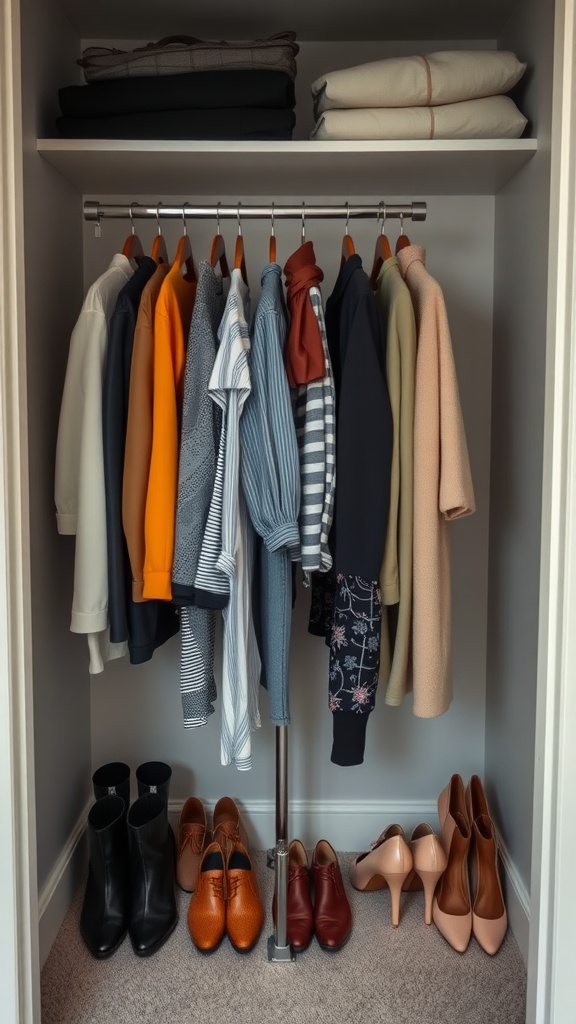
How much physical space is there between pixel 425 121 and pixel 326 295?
1.66 ft

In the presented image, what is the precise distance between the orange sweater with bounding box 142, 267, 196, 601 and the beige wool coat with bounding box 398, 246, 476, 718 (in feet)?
1.57

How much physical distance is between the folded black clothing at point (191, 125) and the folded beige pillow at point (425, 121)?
0.11 m

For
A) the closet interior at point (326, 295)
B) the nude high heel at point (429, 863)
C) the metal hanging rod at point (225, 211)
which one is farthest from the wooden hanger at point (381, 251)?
the nude high heel at point (429, 863)

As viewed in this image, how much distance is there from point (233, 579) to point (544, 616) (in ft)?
1.86

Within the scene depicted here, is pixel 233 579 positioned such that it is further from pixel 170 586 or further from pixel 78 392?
pixel 78 392

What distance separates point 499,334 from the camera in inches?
78.0

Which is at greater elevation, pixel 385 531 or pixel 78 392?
pixel 78 392

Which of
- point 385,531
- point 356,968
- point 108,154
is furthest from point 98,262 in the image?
point 356,968

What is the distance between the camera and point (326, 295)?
2031 millimetres

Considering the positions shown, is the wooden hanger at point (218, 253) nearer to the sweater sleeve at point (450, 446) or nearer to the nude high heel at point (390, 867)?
the sweater sleeve at point (450, 446)

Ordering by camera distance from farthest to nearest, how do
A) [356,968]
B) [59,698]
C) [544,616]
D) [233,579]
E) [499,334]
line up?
[499,334] < [59,698] < [356,968] < [233,579] < [544,616]

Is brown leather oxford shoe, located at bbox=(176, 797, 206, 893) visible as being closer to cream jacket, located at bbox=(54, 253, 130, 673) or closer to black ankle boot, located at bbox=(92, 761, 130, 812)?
black ankle boot, located at bbox=(92, 761, 130, 812)

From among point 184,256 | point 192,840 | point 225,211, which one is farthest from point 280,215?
point 192,840

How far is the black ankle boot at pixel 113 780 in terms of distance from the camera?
77.2 inches
